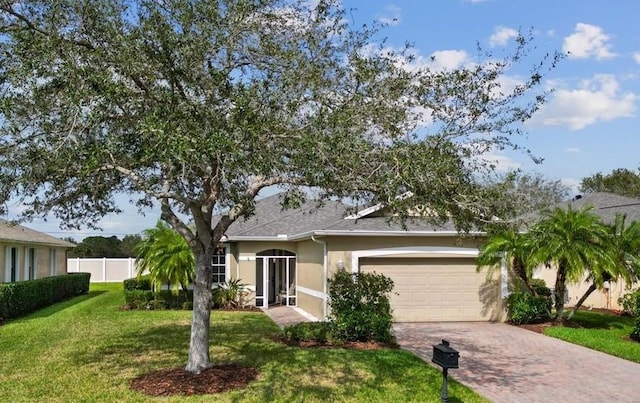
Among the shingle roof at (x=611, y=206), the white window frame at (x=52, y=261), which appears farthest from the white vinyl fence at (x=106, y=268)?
the shingle roof at (x=611, y=206)

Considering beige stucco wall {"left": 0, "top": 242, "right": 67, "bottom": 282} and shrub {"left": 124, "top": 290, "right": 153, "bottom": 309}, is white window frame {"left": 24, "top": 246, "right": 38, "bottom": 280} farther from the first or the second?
shrub {"left": 124, "top": 290, "right": 153, "bottom": 309}

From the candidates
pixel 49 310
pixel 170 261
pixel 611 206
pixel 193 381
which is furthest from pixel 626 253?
pixel 49 310

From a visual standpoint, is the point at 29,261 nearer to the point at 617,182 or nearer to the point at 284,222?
the point at 284,222

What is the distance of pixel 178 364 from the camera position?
11672 millimetres

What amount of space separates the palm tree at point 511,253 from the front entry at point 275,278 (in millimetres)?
8432

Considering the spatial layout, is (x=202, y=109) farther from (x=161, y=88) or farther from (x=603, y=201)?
(x=603, y=201)

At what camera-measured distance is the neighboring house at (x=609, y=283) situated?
2152cm

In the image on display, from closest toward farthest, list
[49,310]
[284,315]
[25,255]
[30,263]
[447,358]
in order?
[447,358], [284,315], [49,310], [25,255], [30,263]

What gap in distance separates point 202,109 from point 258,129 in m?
0.87

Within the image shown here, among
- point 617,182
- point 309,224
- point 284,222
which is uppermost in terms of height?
point 617,182

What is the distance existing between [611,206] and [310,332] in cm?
1786

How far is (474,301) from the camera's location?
19.1 meters

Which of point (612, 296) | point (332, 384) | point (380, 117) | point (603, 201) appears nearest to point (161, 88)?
point (380, 117)

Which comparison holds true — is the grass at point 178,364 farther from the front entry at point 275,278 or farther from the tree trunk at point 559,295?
the tree trunk at point 559,295
